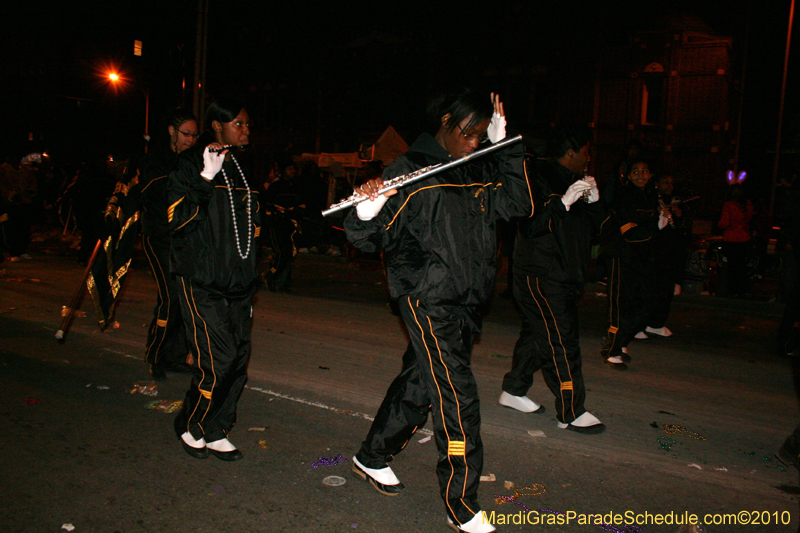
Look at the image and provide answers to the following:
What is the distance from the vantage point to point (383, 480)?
3.51 m

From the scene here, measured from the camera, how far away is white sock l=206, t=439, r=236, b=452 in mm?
3855

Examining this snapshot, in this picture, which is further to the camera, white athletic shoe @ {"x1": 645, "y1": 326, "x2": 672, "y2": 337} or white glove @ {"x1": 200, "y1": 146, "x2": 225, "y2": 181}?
white athletic shoe @ {"x1": 645, "y1": 326, "x2": 672, "y2": 337}

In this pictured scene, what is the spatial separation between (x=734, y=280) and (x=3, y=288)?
12594 mm

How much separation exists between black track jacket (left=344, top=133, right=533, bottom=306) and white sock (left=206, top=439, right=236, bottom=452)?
158 centimetres

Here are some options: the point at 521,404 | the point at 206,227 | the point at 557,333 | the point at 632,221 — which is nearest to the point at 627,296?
the point at 632,221

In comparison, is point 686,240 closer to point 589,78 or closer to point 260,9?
point 589,78

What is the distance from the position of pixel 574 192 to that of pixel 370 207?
1758 mm

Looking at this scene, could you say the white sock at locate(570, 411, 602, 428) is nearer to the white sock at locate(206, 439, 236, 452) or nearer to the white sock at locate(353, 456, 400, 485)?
the white sock at locate(353, 456, 400, 485)

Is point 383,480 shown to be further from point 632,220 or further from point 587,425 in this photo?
point 632,220

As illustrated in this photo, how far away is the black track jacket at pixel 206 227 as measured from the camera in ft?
11.5

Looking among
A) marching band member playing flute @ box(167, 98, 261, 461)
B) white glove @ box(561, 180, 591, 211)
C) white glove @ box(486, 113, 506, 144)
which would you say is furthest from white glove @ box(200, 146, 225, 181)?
white glove @ box(561, 180, 591, 211)

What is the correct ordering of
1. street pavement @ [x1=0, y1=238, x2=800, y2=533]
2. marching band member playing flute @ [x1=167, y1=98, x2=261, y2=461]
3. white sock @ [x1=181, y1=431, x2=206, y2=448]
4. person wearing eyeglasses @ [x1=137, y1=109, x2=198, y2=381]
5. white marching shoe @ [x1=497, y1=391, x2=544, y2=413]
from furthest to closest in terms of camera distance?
person wearing eyeglasses @ [x1=137, y1=109, x2=198, y2=381], white marching shoe @ [x1=497, y1=391, x2=544, y2=413], white sock @ [x1=181, y1=431, x2=206, y2=448], marching band member playing flute @ [x1=167, y1=98, x2=261, y2=461], street pavement @ [x1=0, y1=238, x2=800, y2=533]

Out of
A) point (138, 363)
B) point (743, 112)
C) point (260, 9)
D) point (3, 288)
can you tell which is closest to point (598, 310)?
point (138, 363)

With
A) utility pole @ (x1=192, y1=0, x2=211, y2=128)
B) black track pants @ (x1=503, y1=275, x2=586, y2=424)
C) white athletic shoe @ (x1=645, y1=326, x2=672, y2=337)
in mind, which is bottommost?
white athletic shoe @ (x1=645, y1=326, x2=672, y2=337)
